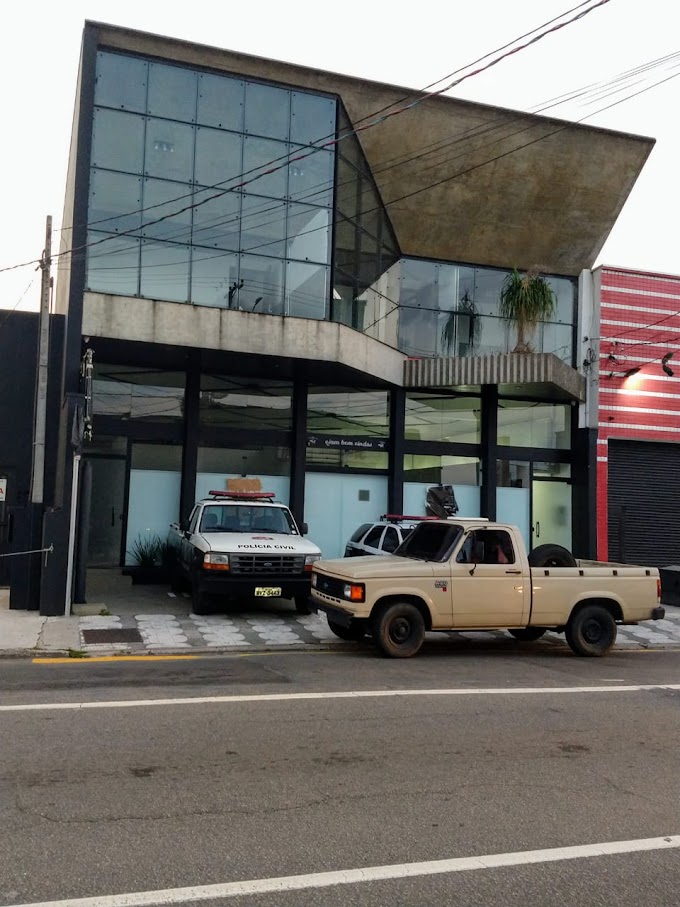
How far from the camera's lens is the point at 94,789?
4973 mm

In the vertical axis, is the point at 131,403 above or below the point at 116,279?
below

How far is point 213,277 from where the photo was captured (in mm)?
15641

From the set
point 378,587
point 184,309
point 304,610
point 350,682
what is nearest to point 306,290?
point 184,309

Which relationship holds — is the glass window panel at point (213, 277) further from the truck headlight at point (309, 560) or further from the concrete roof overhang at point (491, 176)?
the truck headlight at point (309, 560)

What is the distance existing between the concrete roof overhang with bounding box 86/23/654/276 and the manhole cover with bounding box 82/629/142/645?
1180 centimetres

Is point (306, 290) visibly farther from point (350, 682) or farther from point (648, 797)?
point (648, 797)

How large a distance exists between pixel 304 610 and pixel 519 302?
10.3 metres

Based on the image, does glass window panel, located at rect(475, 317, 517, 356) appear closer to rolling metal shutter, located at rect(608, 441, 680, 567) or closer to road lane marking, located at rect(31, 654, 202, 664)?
rolling metal shutter, located at rect(608, 441, 680, 567)

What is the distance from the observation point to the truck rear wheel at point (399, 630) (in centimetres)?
988

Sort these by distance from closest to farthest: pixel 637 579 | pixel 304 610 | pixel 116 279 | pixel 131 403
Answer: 1. pixel 637 579
2. pixel 304 610
3. pixel 116 279
4. pixel 131 403

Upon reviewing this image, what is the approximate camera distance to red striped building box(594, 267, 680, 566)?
67.2ft

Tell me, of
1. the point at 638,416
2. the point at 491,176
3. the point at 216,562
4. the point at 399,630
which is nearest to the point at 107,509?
the point at 216,562

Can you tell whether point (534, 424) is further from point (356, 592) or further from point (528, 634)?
point (356, 592)

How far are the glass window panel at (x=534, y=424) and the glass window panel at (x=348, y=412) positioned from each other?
344 cm
